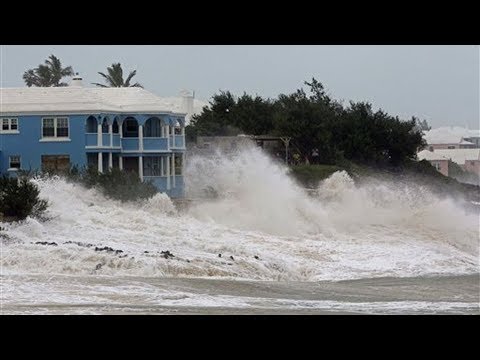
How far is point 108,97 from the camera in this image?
130 ft

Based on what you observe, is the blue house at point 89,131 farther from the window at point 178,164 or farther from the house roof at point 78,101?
the window at point 178,164

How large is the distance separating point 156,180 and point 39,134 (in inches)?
176

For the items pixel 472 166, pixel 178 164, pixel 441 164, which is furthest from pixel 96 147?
pixel 472 166

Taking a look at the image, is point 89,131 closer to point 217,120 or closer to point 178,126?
point 178,126

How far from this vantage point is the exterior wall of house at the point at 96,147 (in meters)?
36.9

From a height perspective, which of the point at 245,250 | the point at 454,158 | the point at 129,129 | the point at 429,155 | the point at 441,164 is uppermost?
the point at 129,129

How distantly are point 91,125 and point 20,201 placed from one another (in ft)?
37.5

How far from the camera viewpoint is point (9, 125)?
122ft

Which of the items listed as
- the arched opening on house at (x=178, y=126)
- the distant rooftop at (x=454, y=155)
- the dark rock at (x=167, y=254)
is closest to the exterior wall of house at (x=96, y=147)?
the arched opening on house at (x=178, y=126)

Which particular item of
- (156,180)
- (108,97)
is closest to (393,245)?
(156,180)

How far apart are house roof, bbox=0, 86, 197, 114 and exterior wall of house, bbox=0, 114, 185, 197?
9.8 inches

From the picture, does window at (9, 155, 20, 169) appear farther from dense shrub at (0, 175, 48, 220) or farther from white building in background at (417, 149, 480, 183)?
white building in background at (417, 149, 480, 183)

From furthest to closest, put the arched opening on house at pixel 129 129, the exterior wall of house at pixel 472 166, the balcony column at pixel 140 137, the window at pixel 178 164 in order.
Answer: the exterior wall of house at pixel 472 166 → the window at pixel 178 164 → the arched opening on house at pixel 129 129 → the balcony column at pixel 140 137
